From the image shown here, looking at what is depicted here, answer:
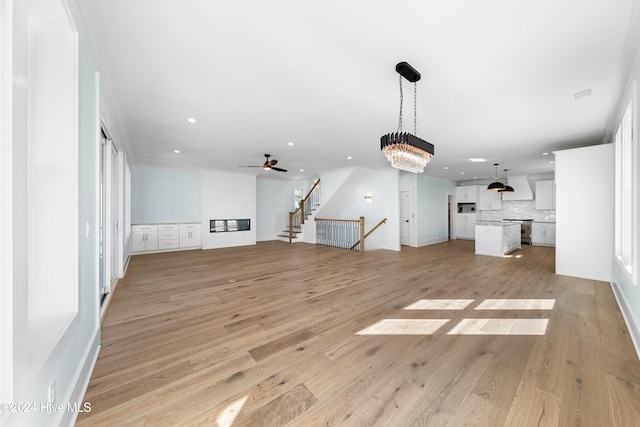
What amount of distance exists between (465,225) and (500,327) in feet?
30.0

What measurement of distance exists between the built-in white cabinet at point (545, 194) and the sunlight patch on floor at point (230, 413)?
433 inches

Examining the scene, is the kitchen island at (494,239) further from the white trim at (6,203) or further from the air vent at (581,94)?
the white trim at (6,203)

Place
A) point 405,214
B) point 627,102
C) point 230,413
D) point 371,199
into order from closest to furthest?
point 230,413 < point 627,102 < point 371,199 < point 405,214

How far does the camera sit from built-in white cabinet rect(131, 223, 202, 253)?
701 centimetres

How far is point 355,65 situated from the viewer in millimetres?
2402

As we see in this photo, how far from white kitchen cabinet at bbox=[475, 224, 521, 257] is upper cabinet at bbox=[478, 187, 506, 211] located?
9.71 ft

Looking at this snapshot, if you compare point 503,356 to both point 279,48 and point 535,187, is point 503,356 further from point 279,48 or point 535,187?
point 535,187

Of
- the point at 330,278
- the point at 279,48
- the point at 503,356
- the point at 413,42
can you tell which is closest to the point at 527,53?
the point at 413,42

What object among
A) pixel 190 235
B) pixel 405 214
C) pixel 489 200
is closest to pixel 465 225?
pixel 489 200

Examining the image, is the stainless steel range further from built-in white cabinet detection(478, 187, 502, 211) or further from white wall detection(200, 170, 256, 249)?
white wall detection(200, 170, 256, 249)

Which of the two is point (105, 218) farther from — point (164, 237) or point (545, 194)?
point (545, 194)

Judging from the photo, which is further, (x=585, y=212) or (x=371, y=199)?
(x=371, y=199)

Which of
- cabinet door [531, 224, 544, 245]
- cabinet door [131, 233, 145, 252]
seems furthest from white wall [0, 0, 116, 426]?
cabinet door [531, 224, 544, 245]

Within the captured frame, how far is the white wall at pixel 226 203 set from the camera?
8.30 m
